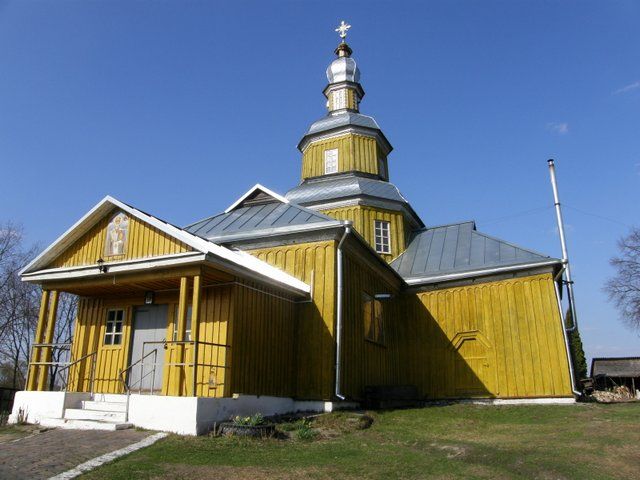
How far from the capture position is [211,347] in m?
11.6

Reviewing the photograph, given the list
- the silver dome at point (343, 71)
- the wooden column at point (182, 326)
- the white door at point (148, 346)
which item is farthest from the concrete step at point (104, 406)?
the silver dome at point (343, 71)

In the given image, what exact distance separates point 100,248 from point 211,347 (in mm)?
3526

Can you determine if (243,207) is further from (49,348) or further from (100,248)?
(49,348)

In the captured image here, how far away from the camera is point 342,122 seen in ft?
76.5

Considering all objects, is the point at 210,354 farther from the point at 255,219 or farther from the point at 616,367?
the point at 616,367

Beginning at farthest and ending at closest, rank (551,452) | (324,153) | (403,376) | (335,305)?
(324,153), (403,376), (335,305), (551,452)

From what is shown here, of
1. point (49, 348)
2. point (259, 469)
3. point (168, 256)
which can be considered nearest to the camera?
point (259, 469)

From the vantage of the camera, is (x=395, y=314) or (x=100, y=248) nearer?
(x=100, y=248)

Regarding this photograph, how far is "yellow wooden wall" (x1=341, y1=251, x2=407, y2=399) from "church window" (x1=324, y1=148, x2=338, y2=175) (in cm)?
689

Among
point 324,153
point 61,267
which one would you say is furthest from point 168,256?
point 324,153

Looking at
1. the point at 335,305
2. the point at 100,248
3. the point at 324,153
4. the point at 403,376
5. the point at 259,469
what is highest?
the point at 324,153

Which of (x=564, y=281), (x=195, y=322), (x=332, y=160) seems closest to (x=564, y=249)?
(x=564, y=281)

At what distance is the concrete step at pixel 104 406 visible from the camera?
10.6 meters

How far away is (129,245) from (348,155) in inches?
493
